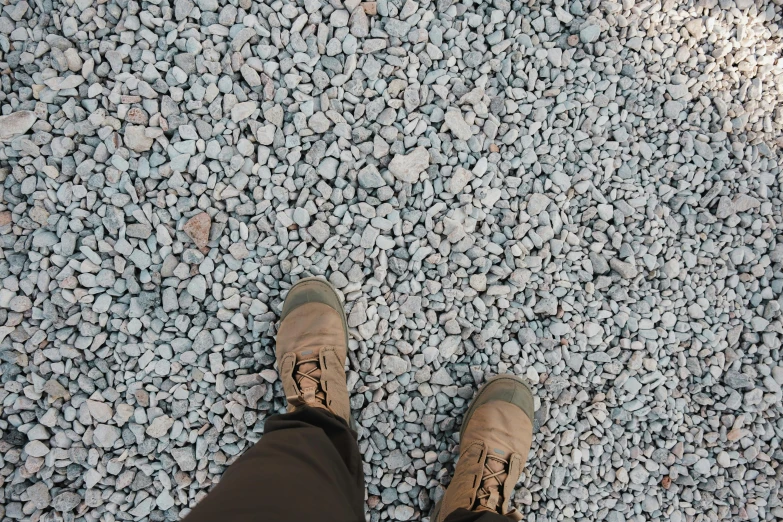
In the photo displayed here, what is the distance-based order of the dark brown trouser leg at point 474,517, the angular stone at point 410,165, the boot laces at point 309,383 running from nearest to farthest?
the dark brown trouser leg at point 474,517
the boot laces at point 309,383
the angular stone at point 410,165

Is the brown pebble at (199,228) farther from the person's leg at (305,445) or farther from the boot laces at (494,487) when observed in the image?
the boot laces at (494,487)

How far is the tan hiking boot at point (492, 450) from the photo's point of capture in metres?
1.59

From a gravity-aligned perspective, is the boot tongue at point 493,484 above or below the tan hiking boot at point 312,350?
below

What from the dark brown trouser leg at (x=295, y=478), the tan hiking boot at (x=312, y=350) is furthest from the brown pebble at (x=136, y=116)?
the dark brown trouser leg at (x=295, y=478)

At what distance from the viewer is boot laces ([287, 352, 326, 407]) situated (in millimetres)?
1575

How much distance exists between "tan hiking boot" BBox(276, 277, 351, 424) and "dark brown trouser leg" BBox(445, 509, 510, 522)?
43cm

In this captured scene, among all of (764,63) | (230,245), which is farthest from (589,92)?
(230,245)

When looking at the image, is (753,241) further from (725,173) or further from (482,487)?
(482,487)

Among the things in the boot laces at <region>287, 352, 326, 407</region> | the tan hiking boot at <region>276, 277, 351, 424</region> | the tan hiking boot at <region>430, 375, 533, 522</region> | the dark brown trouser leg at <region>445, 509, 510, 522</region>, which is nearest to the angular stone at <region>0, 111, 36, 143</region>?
the tan hiking boot at <region>276, 277, 351, 424</region>

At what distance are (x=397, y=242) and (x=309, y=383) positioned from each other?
550mm

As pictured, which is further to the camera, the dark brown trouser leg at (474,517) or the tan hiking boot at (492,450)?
the tan hiking boot at (492,450)

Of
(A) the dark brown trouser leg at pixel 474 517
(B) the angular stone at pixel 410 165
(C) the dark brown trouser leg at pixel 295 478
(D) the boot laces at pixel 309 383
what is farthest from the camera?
(B) the angular stone at pixel 410 165

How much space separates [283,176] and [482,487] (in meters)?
1.21

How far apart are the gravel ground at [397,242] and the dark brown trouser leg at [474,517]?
201mm
